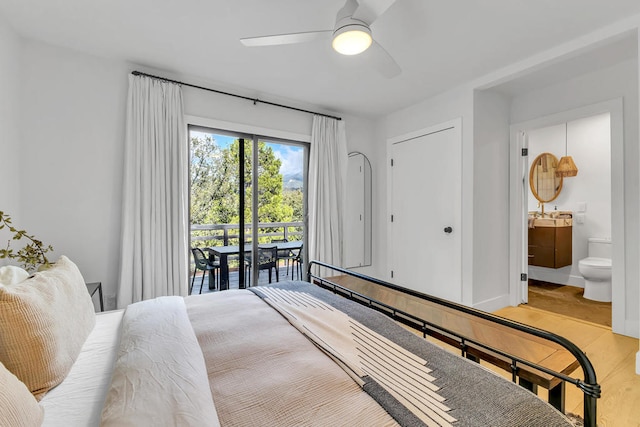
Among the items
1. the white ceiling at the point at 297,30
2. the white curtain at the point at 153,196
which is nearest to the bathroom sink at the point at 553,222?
the white ceiling at the point at 297,30

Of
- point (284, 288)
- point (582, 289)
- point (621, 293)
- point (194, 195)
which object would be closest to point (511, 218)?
point (621, 293)

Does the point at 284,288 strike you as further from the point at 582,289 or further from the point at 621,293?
the point at 582,289

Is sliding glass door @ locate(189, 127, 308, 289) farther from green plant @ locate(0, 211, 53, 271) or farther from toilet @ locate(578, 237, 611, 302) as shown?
toilet @ locate(578, 237, 611, 302)

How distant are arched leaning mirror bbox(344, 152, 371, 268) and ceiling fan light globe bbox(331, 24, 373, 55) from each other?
2.28 meters

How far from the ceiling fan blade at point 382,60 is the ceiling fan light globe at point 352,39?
0.12 metres

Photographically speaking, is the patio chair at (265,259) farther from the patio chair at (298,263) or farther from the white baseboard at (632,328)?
the white baseboard at (632,328)

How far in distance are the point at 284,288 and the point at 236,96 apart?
7.22 ft

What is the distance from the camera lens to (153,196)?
2.56m

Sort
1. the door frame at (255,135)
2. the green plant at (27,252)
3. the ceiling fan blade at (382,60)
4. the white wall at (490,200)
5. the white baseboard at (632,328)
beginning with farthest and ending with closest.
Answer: the white wall at (490,200) < the door frame at (255,135) < the white baseboard at (632,328) < the ceiling fan blade at (382,60) < the green plant at (27,252)

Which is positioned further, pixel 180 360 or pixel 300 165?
pixel 300 165

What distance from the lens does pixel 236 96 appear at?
3.08 meters

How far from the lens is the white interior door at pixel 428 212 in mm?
3152

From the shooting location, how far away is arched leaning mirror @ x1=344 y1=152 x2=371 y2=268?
4.01 m

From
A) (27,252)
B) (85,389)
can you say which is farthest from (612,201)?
(27,252)
